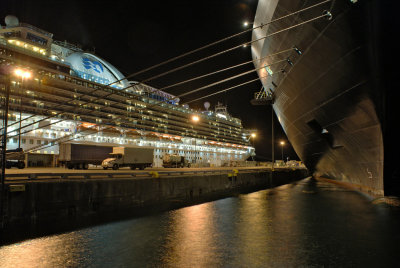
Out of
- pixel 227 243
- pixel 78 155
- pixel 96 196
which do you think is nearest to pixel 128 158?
pixel 78 155

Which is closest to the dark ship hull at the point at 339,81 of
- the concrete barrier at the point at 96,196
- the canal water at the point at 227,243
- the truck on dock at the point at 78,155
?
the canal water at the point at 227,243

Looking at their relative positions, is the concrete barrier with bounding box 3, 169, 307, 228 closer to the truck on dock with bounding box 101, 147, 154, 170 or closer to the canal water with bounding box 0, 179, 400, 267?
the canal water with bounding box 0, 179, 400, 267

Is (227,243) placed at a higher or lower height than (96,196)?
lower

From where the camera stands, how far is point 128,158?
106 ft

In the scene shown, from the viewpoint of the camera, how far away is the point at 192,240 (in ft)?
36.8

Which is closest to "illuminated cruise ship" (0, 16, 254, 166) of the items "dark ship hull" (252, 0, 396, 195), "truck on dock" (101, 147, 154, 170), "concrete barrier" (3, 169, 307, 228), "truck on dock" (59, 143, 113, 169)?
"truck on dock" (59, 143, 113, 169)

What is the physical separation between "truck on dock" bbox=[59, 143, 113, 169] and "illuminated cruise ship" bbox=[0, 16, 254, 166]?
4.88 feet

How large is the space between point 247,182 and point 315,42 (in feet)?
78.3

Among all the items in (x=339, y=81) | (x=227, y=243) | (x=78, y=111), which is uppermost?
(x=78, y=111)

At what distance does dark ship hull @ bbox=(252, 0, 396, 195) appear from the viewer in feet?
41.3

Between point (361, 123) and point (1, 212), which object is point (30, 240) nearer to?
point (1, 212)

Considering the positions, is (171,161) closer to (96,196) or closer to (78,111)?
(78,111)

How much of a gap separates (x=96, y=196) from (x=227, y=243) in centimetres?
929

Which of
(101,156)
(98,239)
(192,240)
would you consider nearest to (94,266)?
(98,239)
